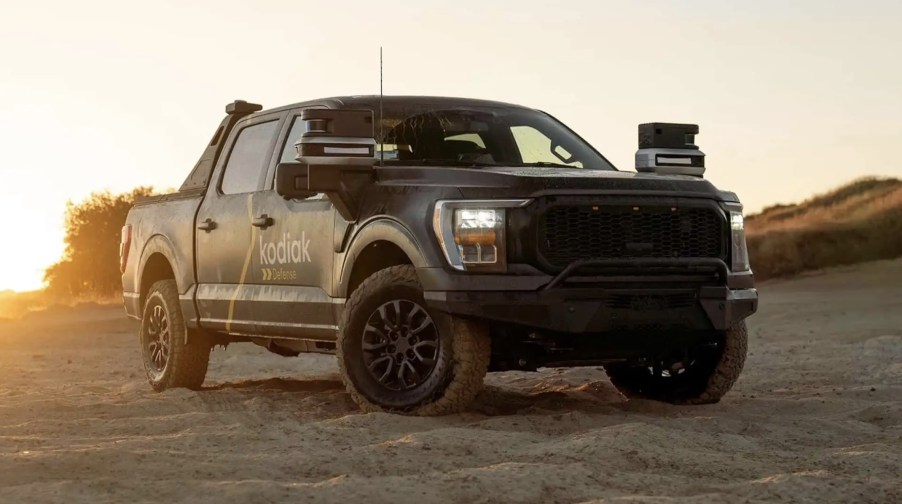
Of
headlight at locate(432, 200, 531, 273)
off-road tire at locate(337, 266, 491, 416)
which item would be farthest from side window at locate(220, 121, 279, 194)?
headlight at locate(432, 200, 531, 273)

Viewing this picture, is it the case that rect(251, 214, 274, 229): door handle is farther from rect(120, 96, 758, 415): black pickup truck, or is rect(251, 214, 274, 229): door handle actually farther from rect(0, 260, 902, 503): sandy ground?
rect(0, 260, 902, 503): sandy ground

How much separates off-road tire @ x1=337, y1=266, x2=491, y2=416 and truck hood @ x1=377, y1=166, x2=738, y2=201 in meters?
0.53

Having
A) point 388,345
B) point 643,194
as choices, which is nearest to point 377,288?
point 388,345

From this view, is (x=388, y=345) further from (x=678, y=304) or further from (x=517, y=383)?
(x=517, y=383)

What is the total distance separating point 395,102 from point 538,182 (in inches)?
68.1

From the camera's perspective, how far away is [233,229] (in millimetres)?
9141

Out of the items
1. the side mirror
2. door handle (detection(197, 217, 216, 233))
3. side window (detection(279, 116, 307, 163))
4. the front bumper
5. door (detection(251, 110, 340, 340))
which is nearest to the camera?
the front bumper

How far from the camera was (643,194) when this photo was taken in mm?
7223

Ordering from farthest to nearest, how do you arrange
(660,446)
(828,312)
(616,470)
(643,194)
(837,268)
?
(837,268), (828,312), (643,194), (660,446), (616,470)

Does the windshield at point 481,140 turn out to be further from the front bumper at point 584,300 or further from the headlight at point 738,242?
the front bumper at point 584,300

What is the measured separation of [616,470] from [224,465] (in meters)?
1.66

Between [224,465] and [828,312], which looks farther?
[828,312]

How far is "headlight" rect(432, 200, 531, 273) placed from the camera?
22.8 feet

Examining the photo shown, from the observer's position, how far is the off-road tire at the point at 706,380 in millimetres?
8133
